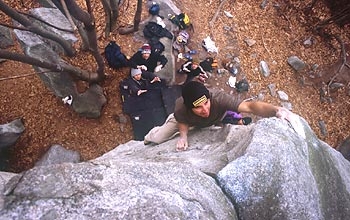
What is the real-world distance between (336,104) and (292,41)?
1.86m

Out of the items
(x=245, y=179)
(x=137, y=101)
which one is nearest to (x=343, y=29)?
(x=137, y=101)

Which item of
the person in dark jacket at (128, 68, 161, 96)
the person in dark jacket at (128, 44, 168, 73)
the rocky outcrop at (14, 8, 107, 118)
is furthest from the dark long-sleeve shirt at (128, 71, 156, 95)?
the rocky outcrop at (14, 8, 107, 118)

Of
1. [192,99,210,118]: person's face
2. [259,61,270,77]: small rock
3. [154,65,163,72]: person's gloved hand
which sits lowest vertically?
[154,65,163,72]: person's gloved hand

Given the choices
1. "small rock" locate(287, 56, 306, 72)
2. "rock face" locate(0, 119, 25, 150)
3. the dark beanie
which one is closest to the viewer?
the dark beanie

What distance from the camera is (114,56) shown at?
23.7 ft

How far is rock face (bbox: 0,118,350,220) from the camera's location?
2424 mm

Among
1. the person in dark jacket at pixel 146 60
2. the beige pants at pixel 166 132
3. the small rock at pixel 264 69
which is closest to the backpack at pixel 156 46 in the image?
the person in dark jacket at pixel 146 60

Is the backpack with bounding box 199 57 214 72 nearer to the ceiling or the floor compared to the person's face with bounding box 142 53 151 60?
nearer to the ceiling

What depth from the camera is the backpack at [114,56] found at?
284 inches

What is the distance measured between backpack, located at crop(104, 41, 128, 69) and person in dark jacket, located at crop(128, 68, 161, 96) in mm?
384

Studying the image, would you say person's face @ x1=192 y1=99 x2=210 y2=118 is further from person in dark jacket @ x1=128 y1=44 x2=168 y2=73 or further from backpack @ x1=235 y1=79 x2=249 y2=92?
backpack @ x1=235 y1=79 x2=249 y2=92

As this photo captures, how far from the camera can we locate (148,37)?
7.60m

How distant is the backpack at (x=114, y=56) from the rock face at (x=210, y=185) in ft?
11.1

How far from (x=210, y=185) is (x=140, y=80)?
4151 millimetres
